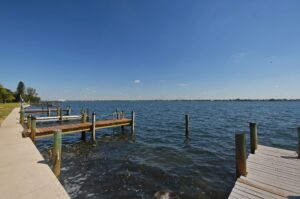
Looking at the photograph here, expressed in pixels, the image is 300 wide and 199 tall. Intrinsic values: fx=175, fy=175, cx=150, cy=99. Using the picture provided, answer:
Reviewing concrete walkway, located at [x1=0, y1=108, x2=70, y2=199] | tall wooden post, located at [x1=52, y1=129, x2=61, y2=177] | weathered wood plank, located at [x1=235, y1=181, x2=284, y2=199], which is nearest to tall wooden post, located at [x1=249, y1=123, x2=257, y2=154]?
weathered wood plank, located at [x1=235, y1=181, x2=284, y2=199]

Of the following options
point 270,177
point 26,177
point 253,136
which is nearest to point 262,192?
point 270,177

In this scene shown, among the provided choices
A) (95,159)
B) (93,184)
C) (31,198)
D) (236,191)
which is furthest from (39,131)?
(236,191)

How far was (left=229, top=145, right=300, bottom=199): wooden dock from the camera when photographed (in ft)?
16.4

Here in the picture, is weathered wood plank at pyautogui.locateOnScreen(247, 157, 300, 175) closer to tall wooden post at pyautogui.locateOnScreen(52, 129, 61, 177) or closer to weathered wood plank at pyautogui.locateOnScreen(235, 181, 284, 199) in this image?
weathered wood plank at pyautogui.locateOnScreen(235, 181, 284, 199)

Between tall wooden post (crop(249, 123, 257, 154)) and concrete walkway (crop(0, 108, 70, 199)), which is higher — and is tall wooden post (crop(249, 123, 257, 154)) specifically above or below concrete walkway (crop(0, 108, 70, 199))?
above

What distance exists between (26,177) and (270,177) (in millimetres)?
8187

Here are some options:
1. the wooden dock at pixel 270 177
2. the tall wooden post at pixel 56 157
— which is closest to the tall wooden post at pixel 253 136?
the wooden dock at pixel 270 177

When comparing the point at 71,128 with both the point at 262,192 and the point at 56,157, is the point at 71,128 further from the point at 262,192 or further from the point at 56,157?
the point at 262,192

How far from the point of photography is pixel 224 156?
1091 cm

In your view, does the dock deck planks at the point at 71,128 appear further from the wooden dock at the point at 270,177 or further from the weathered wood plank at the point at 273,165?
the weathered wood plank at the point at 273,165

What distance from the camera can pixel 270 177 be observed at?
610 centimetres

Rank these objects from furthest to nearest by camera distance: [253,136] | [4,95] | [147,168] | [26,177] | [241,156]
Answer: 1. [4,95]
2. [147,168]
3. [253,136]
4. [241,156]
5. [26,177]

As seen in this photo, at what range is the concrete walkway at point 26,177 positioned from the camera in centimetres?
471

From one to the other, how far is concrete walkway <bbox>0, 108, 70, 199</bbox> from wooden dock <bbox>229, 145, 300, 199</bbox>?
5137mm
